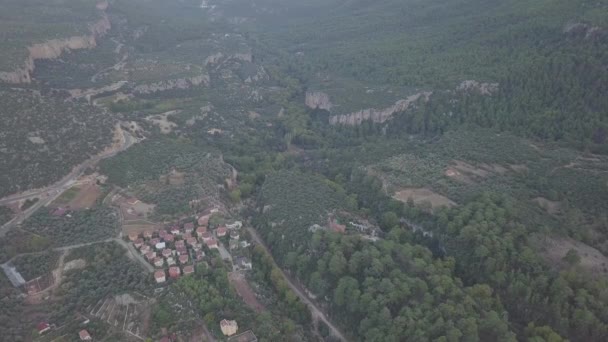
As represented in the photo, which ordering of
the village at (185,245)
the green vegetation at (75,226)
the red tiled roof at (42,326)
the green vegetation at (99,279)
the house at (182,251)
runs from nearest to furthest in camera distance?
1. the red tiled roof at (42,326)
2. the green vegetation at (99,279)
3. the village at (185,245)
4. the green vegetation at (75,226)
5. the house at (182,251)

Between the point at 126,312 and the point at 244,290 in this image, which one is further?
the point at 244,290

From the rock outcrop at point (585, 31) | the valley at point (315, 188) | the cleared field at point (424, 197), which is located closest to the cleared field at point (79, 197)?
the valley at point (315, 188)

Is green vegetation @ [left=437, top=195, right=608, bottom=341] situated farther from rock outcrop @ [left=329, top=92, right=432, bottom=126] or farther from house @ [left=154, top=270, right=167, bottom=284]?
rock outcrop @ [left=329, top=92, right=432, bottom=126]

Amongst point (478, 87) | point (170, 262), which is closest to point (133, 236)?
point (170, 262)

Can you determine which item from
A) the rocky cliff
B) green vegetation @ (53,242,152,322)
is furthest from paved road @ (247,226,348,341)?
the rocky cliff

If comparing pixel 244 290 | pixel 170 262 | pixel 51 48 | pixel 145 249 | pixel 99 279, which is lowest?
pixel 244 290

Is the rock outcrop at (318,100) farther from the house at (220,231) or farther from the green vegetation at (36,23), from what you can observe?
the green vegetation at (36,23)

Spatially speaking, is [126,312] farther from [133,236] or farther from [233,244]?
[233,244]
